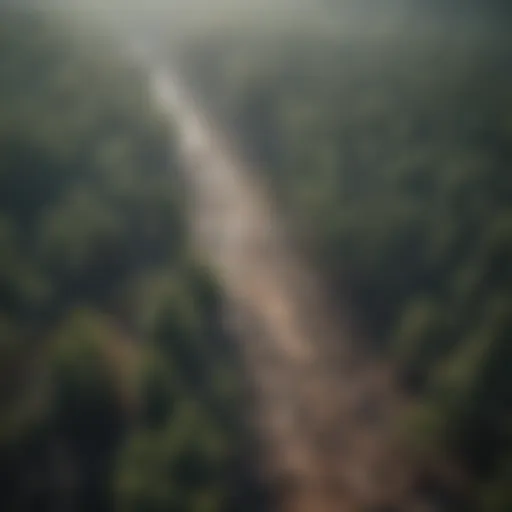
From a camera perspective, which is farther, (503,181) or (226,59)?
(226,59)

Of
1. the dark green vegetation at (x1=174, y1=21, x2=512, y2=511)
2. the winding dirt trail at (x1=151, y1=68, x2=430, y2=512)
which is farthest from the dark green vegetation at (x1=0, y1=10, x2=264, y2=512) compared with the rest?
the dark green vegetation at (x1=174, y1=21, x2=512, y2=511)

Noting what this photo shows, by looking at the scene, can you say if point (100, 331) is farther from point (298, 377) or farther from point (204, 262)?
point (298, 377)

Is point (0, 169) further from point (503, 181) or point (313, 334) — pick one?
Result: point (503, 181)

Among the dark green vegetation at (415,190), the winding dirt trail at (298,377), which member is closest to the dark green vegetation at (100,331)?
the winding dirt trail at (298,377)

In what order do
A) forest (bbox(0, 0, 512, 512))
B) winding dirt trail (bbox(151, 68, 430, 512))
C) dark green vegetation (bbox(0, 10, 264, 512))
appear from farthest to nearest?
winding dirt trail (bbox(151, 68, 430, 512)), forest (bbox(0, 0, 512, 512)), dark green vegetation (bbox(0, 10, 264, 512))

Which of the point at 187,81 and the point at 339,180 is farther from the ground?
the point at 187,81

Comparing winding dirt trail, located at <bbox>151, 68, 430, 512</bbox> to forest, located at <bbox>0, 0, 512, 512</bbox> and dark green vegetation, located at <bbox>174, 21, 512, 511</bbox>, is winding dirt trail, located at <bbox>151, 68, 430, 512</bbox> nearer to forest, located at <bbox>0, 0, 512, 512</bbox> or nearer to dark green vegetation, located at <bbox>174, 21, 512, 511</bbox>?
forest, located at <bbox>0, 0, 512, 512</bbox>

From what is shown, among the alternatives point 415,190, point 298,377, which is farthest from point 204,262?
point 415,190

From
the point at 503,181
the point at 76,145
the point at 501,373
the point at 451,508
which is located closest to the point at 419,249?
the point at 503,181
